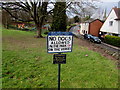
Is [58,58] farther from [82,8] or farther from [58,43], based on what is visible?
[82,8]

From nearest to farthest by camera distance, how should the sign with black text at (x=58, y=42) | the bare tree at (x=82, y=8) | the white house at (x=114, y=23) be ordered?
1. the sign with black text at (x=58, y=42)
2. the bare tree at (x=82, y=8)
3. the white house at (x=114, y=23)

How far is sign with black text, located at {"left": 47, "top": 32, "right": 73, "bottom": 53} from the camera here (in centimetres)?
210

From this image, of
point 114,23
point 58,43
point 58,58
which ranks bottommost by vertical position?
point 58,58

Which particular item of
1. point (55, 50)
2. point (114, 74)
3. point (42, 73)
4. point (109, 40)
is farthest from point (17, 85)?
point (109, 40)

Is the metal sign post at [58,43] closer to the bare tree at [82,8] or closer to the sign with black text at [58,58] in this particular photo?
the sign with black text at [58,58]

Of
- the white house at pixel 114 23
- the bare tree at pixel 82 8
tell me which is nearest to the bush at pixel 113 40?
the white house at pixel 114 23

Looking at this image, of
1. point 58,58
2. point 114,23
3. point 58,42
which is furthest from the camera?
point 114,23

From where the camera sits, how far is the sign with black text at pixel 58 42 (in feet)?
6.88

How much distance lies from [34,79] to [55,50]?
181cm

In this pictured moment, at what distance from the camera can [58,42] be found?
2137 millimetres

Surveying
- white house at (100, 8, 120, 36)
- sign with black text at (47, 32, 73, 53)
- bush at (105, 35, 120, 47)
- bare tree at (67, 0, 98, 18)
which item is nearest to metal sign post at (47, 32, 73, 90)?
sign with black text at (47, 32, 73, 53)

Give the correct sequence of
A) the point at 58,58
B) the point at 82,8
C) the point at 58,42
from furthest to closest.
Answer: the point at 82,8 → the point at 58,58 → the point at 58,42

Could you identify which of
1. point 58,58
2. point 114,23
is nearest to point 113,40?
point 114,23

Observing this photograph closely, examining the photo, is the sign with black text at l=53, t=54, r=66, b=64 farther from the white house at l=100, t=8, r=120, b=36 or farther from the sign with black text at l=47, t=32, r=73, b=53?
the white house at l=100, t=8, r=120, b=36
